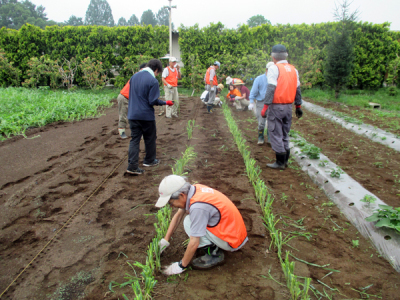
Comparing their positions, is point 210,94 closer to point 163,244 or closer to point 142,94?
point 142,94

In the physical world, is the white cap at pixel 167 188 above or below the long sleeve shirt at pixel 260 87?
below

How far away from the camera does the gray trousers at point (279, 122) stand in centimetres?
359

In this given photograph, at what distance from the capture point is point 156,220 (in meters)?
2.65

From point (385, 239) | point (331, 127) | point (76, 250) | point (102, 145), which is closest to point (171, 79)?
point (102, 145)

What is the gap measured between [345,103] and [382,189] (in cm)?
676

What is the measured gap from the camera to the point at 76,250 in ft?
7.36

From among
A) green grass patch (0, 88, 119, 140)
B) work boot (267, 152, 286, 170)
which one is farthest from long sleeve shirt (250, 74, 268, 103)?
green grass patch (0, 88, 119, 140)

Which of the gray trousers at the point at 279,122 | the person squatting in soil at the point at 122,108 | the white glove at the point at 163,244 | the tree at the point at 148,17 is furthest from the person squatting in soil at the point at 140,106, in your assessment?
the tree at the point at 148,17

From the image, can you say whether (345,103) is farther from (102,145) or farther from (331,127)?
(102,145)

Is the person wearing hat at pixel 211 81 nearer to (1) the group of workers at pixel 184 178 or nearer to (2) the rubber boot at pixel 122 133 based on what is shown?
(1) the group of workers at pixel 184 178

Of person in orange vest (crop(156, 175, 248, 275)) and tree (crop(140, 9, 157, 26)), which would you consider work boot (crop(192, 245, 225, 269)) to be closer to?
person in orange vest (crop(156, 175, 248, 275))

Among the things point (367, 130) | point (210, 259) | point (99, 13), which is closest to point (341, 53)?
point (367, 130)

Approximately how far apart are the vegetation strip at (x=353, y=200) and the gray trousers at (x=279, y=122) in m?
0.53

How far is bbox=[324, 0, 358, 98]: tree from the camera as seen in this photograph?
8791 mm
